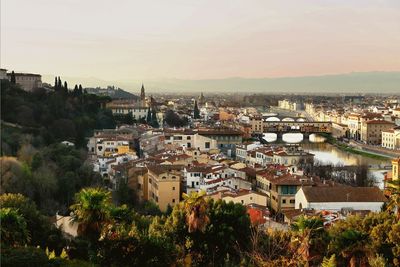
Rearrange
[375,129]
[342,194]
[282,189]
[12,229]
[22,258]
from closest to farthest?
[22,258]
[12,229]
[342,194]
[282,189]
[375,129]

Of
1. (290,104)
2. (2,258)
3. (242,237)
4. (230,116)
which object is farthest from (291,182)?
(290,104)

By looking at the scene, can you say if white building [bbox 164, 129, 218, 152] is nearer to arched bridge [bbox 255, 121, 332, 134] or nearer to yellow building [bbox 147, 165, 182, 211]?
yellow building [bbox 147, 165, 182, 211]

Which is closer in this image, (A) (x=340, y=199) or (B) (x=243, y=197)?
(A) (x=340, y=199)

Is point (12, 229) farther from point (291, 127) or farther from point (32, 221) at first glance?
point (291, 127)

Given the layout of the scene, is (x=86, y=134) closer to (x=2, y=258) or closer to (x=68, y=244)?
(x=68, y=244)

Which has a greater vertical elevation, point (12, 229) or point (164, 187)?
point (12, 229)

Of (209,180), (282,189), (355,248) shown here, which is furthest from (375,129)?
(355,248)

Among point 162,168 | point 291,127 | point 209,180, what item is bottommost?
point 291,127

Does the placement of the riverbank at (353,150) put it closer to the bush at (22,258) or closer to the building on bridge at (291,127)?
the building on bridge at (291,127)
